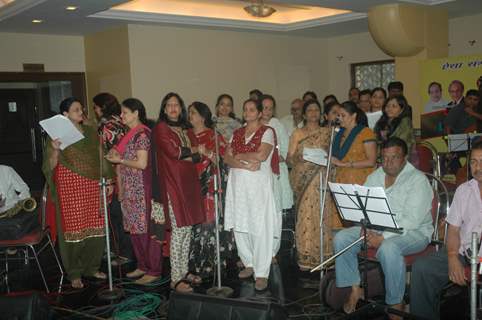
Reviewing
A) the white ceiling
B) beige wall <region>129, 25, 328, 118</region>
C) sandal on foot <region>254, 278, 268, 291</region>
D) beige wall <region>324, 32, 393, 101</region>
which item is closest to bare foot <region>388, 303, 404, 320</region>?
sandal on foot <region>254, 278, 268, 291</region>

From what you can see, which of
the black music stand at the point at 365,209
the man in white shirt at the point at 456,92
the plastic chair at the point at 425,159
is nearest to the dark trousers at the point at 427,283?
the black music stand at the point at 365,209

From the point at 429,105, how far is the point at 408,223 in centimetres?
464

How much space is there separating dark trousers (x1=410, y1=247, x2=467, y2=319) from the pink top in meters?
0.16

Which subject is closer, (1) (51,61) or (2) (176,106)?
(2) (176,106)

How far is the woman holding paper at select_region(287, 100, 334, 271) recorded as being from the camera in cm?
451

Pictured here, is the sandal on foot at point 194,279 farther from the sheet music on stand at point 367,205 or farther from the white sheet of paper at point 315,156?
the sheet music on stand at point 367,205

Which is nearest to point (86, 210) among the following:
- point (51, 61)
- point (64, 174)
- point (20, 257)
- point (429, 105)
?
point (64, 174)

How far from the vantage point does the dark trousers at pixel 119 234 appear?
5277mm

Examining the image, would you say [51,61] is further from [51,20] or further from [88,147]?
[88,147]

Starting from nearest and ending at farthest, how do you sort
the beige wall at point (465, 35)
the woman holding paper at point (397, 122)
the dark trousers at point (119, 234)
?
the woman holding paper at point (397, 122)
the dark trousers at point (119, 234)
the beige wall at point (465, 35)

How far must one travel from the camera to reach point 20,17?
6695 mm

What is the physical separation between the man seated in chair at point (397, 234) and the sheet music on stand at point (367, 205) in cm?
17

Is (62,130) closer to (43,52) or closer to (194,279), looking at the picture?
(194,279)

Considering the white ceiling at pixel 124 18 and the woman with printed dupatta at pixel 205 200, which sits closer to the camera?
the woman with printed dupatta at pixel 205 200
